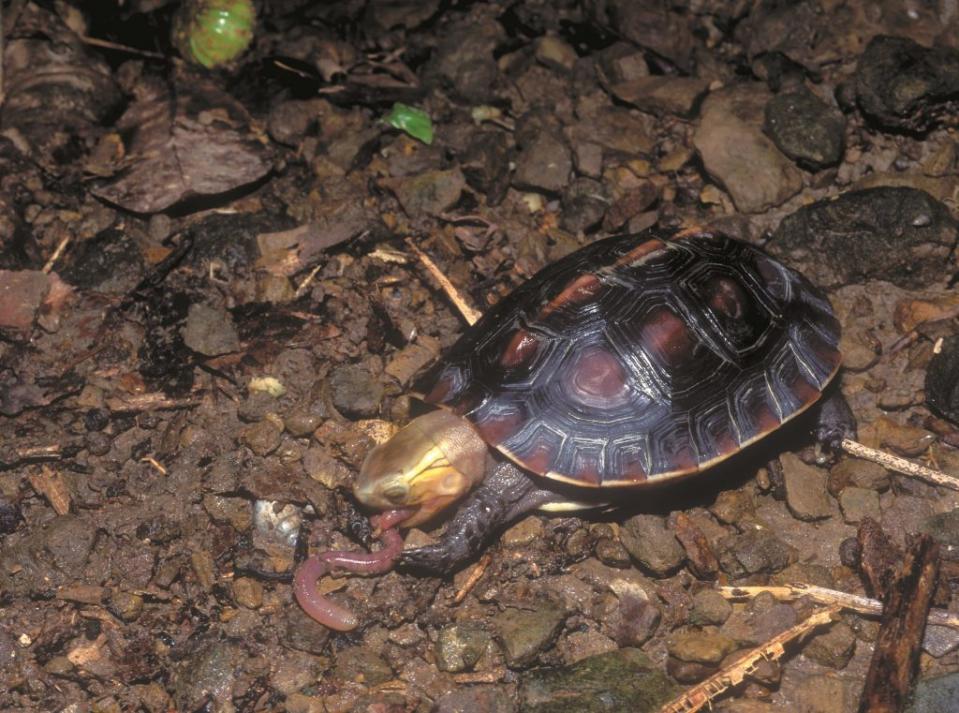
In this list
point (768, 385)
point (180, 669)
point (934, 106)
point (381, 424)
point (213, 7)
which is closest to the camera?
point (180, 669)

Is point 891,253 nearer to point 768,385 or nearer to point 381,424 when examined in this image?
point 768,385

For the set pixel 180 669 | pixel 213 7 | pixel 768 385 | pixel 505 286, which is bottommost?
pixel 180 669

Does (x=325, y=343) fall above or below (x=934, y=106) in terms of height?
below

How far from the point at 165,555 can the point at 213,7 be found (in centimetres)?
373

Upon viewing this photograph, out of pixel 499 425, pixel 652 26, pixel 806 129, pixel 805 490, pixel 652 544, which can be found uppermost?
pixel 652 26

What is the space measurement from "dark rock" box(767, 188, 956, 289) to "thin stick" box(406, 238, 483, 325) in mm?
1769

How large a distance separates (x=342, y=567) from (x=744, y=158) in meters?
3.40

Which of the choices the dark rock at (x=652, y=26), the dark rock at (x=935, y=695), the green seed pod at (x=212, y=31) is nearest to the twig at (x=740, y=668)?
the dark rock at (x=935, y=695)

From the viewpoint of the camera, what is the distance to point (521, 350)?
3895mm

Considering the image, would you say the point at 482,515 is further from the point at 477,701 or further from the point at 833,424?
the point at 833,424

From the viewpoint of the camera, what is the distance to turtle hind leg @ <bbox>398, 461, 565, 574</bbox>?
150 inches

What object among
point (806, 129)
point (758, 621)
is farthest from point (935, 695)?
point (806, 129)

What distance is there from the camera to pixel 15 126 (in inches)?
208

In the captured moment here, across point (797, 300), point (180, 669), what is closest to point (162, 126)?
point (180, 669)
